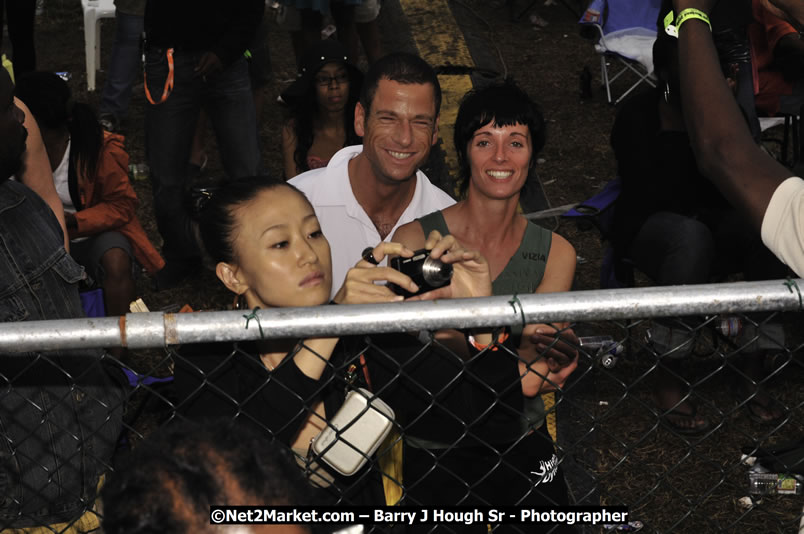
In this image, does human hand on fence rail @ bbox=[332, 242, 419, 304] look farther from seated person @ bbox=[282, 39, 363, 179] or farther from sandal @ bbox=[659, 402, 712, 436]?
seated person @ bbox=[282, 39, 363, 179]

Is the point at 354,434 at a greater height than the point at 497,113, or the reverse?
the point at 497,113

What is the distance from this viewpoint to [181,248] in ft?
19.3

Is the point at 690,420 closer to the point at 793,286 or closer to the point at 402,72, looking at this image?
the point at 402,72

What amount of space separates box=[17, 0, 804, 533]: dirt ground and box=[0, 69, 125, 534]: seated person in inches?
29.1

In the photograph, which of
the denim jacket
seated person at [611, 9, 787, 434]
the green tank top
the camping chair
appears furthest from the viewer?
the camping chair

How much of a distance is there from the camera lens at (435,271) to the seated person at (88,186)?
2.90m

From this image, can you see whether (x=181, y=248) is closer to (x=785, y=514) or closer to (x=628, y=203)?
(x=628, y=203)

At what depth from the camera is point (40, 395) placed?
2699 mm

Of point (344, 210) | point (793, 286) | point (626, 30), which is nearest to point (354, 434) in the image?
point (793, 286)

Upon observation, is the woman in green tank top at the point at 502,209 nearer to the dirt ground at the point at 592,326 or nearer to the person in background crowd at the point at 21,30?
the dirt ground at the point at 592,326

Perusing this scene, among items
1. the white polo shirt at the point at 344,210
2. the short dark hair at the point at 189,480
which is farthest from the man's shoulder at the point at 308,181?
the short dark hair at the point at 189,480

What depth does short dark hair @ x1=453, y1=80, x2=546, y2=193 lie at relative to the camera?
11.4 ft

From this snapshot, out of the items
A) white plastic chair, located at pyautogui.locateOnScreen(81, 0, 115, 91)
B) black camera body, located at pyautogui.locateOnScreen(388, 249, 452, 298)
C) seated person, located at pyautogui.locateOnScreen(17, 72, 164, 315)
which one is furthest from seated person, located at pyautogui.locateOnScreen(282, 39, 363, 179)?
white plastic chair, located at pyautogui.locateOnScreen(81, 0, 115, 91)

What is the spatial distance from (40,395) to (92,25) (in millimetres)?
6768
